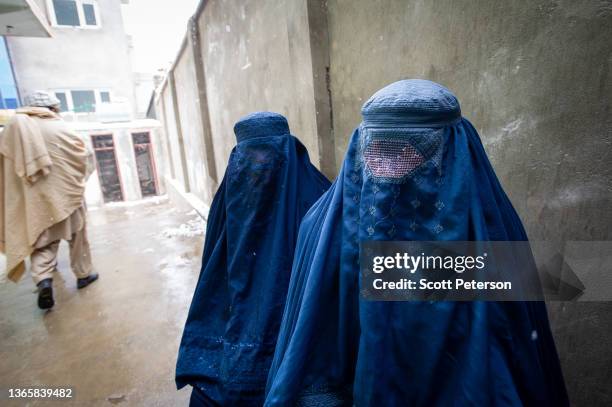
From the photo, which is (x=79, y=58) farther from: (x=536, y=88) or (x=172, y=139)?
(x=536, y=88)

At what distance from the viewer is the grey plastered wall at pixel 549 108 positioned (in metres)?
0.98

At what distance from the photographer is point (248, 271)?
1.47 metres

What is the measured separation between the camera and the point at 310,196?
1.60 meters

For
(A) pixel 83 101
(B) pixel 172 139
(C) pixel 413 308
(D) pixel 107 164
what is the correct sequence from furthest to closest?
(A) pixel 83 101, (D) pixel 107 164, (B) pixel 172 139, (C) pixel 413 308

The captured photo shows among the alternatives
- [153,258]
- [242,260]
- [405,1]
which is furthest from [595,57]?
[153,258]

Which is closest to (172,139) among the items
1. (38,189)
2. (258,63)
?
(38,189)

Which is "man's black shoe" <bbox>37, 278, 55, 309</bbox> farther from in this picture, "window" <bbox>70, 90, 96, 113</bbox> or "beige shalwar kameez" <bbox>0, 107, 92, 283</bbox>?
"window" <bbox>70, 90, 96, 113</bbox>

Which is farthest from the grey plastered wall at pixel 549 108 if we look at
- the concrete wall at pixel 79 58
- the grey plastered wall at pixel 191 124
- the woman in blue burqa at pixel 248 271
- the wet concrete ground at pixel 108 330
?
the concrete wall at pixel 79 58

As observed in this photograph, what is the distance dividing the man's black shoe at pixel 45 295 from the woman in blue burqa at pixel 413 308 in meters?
3.34

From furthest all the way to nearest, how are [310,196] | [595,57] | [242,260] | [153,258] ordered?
[153,258]
[310,196]
[242,260]
[595,57]

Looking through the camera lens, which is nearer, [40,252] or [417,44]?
[417,44]

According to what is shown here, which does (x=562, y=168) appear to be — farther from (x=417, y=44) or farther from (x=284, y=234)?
(x=284, y=234)

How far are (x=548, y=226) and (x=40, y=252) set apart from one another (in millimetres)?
4141

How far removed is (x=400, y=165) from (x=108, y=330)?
306cm
